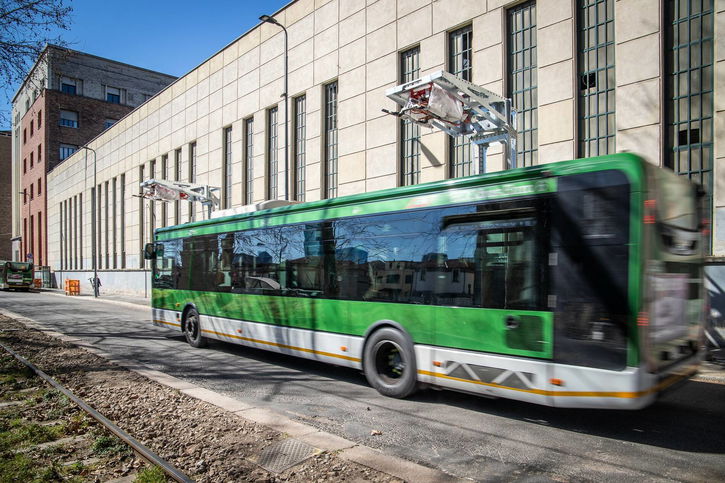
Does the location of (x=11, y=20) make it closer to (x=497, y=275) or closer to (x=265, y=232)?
(x=265, y=232)

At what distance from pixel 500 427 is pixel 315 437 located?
7.01 feet

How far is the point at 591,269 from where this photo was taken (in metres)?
5.04

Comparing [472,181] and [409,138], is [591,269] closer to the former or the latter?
[472,181]

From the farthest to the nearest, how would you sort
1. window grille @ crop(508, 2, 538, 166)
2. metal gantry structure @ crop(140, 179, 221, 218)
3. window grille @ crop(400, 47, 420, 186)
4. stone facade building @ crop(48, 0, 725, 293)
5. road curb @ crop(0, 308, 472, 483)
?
1. metal gantry structure @ crop(140, 179, 221, 218)
2. window grille @ crop(400, 47, 420, 186)
3. window grille @ crop(508, 2, 538, 166)
4. stone facade building @ crop(48, 0, 725, 293)
5. road curb @ crop(0, 308, 472, 483)

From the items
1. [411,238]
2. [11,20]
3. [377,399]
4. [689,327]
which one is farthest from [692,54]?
[11,20]

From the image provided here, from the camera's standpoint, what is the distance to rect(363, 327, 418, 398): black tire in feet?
21.8

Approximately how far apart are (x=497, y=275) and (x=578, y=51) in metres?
9.73

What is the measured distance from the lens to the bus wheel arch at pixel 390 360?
262 inches

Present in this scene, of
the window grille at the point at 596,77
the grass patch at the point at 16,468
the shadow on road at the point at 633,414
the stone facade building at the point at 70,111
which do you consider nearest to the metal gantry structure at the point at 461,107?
the window grille at the point at 596,77

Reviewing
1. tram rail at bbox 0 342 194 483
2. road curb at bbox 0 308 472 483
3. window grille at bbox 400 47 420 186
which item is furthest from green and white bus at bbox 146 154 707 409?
window grille at bbox 400 47 420 186

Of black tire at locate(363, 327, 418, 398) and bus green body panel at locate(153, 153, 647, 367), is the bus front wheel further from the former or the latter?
black tire at locate(363, 327, 418, 398)

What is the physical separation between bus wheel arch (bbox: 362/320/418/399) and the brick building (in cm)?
8074

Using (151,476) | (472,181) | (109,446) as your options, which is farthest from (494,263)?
(109,446)

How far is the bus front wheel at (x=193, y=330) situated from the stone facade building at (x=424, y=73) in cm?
757
